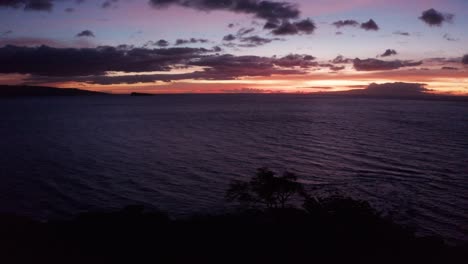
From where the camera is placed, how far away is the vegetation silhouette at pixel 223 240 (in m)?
24.0

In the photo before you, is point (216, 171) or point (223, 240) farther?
point (216, 171)

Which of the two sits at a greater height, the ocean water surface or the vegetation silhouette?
the vegetation silhouette

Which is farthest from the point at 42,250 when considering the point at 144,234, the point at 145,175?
the point at 145,175

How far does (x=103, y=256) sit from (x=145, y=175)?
29599 millimetres

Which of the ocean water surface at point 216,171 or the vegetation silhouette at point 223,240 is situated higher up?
the vegetation silhouette at point 223,240

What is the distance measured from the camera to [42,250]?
2420 centimetres

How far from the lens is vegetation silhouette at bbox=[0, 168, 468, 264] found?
78.6 ft

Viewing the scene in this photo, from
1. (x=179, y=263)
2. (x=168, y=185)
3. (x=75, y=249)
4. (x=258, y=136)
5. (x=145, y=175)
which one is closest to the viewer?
(x=179, y=263)

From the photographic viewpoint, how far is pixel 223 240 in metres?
26.3

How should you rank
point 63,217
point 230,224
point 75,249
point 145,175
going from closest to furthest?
point 75,249
point 230,224
point 63,217
point 145,175

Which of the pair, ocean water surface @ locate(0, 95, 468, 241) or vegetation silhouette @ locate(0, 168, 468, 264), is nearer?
vegetation silhouette @ locate(0, 168, 468, 264)

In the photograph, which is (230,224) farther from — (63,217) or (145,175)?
(145,175)

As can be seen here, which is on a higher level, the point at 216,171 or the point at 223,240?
the point at 223,240

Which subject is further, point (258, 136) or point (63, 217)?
point (258, 136)
